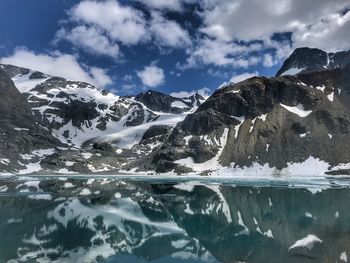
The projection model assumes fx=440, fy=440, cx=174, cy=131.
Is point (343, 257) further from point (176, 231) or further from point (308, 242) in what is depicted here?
point (176, 231)

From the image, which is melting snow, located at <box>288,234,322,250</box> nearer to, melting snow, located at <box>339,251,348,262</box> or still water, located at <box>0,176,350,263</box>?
still water, located at <box>0,176,350,263</box>

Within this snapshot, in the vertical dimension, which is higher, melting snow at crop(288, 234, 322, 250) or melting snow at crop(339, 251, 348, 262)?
melting snow at crop(288, 234, 322, 250)

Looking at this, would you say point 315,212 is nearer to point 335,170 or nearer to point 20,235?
point 20,235

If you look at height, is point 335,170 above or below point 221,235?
above

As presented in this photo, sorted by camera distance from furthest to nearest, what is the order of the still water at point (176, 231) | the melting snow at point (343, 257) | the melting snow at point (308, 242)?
the melting snow at point (308, 242)
the still water at point (176, 231)
the melting snow at point (343, 257)

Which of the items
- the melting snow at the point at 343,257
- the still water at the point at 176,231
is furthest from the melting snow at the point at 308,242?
the melting snow at the point at 343,257

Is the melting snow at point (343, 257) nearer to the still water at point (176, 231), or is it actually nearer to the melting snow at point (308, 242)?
the still water at point (176, 231)

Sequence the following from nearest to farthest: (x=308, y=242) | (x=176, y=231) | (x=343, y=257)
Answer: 1. (x=343, y=257)
2. (x=308, y=242)
3. (x=176, y=231)

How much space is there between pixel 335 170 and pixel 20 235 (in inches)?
6580

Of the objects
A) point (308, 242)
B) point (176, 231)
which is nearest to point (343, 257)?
point (308, 242)

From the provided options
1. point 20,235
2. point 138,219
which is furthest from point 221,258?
point 138,219

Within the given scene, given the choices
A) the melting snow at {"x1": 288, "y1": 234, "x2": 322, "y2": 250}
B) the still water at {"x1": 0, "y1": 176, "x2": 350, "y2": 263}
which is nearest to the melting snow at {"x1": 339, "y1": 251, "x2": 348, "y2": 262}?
the still water at {"x1": 0, "y1": 176, "x2": 350, "y2": 263}

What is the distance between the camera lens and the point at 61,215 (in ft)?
212

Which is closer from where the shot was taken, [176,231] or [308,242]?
[308,242]
